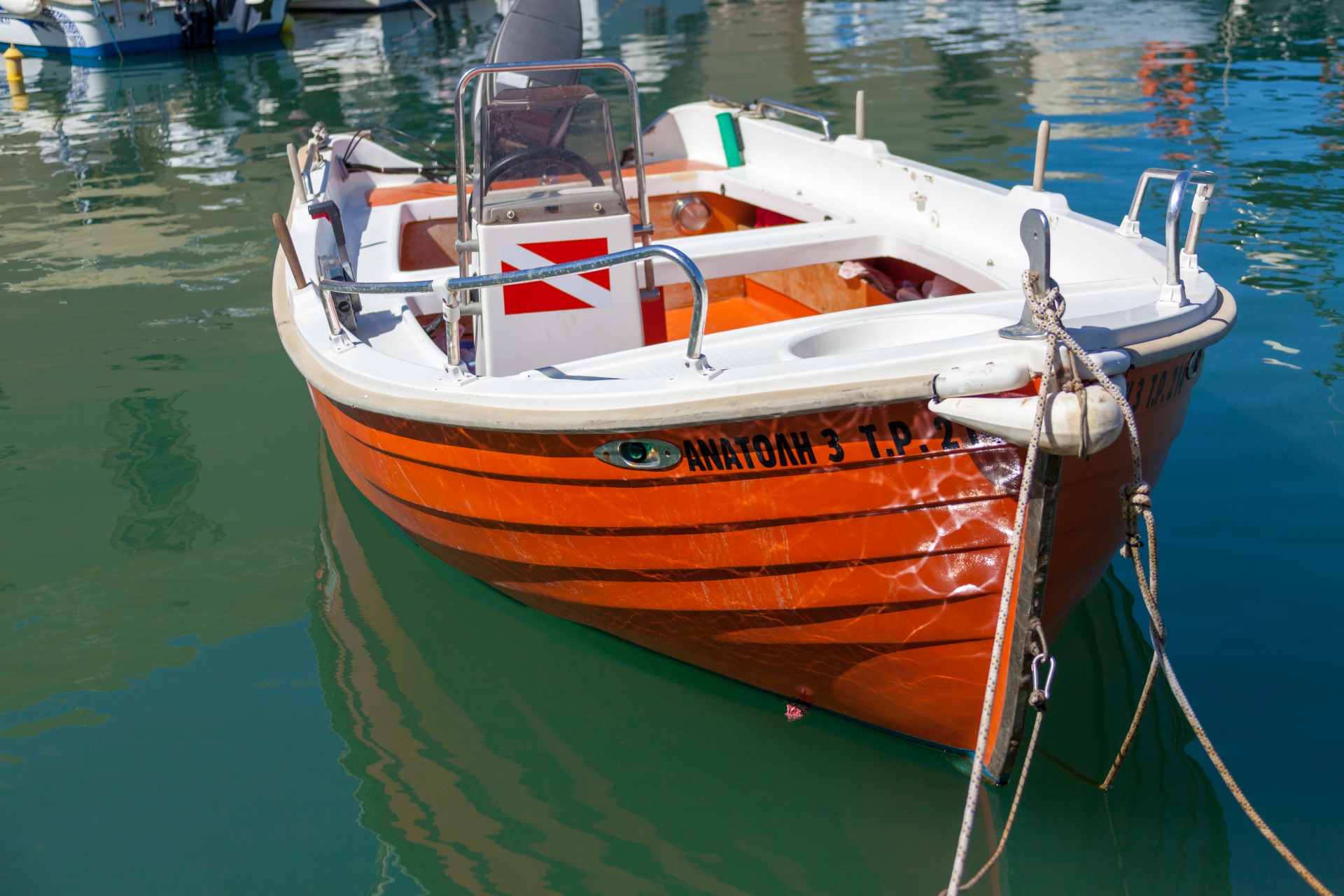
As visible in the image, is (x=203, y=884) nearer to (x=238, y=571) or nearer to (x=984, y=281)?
(x=238, y=571)

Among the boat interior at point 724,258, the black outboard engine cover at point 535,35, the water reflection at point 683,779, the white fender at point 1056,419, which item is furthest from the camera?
the black outboard engine cover at point 535,35

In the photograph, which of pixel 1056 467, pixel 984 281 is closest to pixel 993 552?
pixel 1056 467

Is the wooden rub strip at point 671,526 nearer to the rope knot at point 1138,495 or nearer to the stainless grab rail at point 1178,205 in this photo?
the rope knot at point 1138,495

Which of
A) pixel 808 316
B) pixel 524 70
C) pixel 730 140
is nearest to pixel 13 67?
pixel 730 140

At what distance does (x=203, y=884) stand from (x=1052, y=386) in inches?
101

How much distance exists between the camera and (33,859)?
289 centimetres

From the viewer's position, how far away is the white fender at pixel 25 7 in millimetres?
20250

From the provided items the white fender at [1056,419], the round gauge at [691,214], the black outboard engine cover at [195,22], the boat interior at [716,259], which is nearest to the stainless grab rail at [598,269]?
the white fender at [1056,419]

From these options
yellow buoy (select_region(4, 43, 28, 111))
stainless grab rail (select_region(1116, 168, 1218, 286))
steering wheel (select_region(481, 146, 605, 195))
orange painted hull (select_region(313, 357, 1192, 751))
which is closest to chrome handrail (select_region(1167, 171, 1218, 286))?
stainless grab rail (select_region(1116, 168, 1218, 286))

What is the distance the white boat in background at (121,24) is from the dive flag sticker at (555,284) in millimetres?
20915

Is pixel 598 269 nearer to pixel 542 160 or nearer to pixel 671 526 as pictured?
pixel 671 526

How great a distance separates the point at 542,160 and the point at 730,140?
9.17ft

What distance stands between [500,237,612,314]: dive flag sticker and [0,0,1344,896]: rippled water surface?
46.7 inches

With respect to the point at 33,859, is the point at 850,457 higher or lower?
Answer: higher
